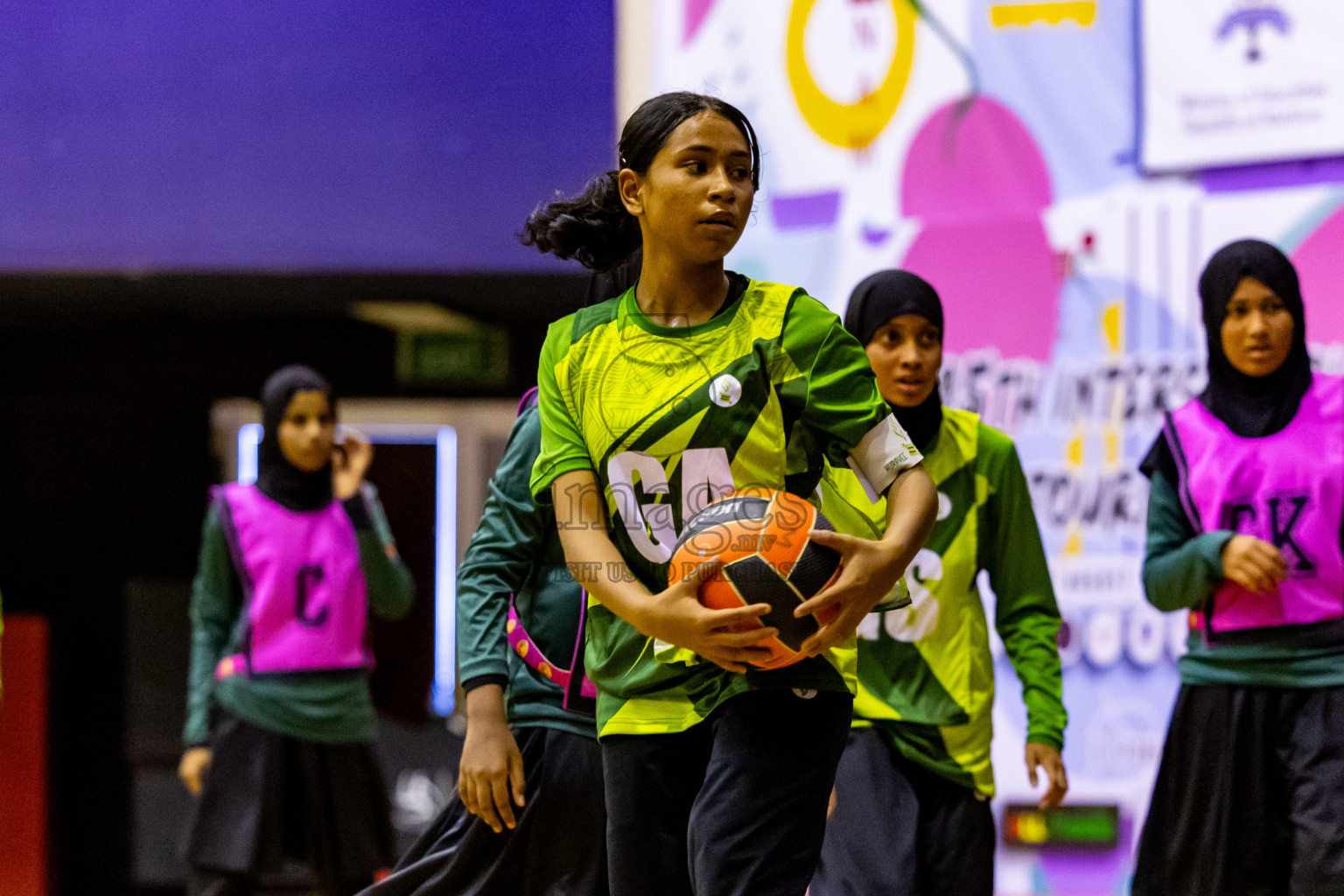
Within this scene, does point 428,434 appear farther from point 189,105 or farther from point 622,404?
point 622,404

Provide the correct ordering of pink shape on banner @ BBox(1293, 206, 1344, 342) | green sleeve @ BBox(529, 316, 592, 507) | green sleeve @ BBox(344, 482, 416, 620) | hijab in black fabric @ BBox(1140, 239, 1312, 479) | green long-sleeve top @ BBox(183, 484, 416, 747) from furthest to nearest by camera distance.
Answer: green sleeve @ BBox(344, 482, 416, 620) → pink shape on banner @ BBox(1293, 206, 1344, 342) → green long-sleeve top @ BBox(183, 484, 416, 747) → hijab in black fabric @ BBox(1140, 239, 1312, 479) → green sleeve @ BBox(529, 316, 592, 507)

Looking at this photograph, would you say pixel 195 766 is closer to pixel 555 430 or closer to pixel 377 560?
pixel 377 560

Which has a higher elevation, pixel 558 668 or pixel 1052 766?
pixel 558 668

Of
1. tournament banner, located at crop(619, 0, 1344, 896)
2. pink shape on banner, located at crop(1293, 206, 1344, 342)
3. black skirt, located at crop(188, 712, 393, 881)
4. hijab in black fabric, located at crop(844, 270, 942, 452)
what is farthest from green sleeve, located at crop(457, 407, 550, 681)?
pink shape on banner, located at crop(1293, 206, 1344, 342)

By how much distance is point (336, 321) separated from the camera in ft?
27.9

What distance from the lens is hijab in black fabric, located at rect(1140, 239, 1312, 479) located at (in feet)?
13.1

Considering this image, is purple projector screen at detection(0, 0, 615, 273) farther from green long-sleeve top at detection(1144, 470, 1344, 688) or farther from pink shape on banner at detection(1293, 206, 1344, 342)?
green long-sleeve top at detection(1144, 470, 1344, 688)

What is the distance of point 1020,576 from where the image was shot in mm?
3701

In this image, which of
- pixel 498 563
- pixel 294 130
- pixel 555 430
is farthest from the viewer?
pixel 294 130

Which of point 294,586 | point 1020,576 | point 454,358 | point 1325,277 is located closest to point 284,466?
point 294,586

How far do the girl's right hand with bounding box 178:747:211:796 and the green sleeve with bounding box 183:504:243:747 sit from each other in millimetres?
60

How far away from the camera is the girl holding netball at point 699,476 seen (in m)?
2.35

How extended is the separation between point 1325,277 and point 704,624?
14.2 ft

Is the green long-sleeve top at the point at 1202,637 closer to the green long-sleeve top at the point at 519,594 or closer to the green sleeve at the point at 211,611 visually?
the green long-sleeve top at the point at 519,594
